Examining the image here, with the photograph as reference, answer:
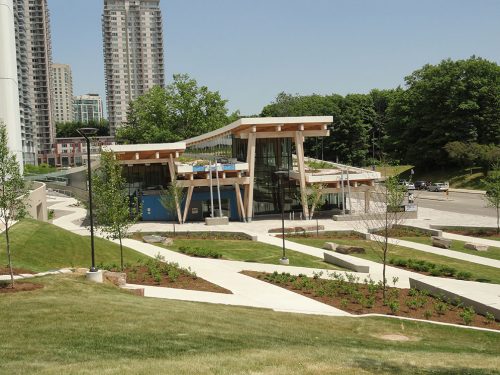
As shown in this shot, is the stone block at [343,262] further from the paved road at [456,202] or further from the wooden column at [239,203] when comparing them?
the paved road at [456,202]

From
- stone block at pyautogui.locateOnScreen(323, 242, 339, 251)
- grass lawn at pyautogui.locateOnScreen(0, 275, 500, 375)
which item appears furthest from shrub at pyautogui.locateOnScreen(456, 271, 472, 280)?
grass lawn at pyautogui.locateOnScreen(0, 275, 500, 375)

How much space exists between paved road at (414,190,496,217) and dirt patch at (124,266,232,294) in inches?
1257

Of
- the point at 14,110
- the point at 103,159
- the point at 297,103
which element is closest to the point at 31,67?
the point at 297,103

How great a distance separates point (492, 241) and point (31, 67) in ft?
485

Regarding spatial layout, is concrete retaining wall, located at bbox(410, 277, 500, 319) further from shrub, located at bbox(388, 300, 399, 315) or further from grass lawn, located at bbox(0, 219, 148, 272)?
grass lawn, located at bbox(0, 219, 148, 272)

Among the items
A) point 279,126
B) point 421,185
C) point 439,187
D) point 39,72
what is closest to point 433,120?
point 421,185

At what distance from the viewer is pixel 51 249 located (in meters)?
24.2

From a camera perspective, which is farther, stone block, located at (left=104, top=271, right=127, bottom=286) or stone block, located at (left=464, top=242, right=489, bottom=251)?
stone block, located at (left=464, top=242, right=489, bottom=251)

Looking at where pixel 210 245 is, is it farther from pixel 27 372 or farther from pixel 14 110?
pixel 14 110

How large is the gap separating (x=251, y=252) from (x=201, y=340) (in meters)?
17.6

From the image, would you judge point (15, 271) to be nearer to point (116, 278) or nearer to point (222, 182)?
point (116, 278)

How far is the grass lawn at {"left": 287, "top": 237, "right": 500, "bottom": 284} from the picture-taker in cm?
2361

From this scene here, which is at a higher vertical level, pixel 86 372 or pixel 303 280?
pixel 86 372

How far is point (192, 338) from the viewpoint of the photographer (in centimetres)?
1162
